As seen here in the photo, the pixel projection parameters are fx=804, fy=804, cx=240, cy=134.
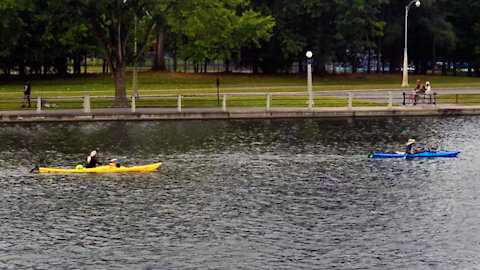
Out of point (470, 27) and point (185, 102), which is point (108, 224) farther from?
point (470, 27)

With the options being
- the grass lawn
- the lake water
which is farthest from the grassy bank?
the lake water

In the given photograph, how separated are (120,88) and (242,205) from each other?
29681mm

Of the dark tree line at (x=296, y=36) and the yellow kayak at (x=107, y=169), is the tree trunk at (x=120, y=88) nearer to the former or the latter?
the dark tree line at (x=296, y=36)

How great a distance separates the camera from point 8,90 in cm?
7125

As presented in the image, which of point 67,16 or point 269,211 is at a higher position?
point 67,16

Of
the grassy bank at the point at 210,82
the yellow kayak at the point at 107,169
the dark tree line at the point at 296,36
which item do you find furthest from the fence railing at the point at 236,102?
the yellow kayak at the point at 107,169

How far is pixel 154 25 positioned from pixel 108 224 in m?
32.5

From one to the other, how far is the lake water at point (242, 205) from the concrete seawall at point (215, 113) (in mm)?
6909

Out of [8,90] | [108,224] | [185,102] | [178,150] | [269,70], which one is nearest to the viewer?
[108,224]

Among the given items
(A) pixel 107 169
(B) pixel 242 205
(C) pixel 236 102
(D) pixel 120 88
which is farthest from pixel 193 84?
Result: (B) pixel 242 205

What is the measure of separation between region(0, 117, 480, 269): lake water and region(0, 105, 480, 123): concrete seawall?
6909mm

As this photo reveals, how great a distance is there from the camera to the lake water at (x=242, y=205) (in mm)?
17812

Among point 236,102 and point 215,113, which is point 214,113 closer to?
point 215,113

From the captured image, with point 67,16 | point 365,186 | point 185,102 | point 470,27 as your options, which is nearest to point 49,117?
point 67,16
